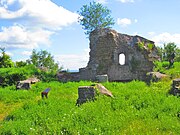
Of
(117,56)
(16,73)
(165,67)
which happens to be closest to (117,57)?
(117,56)

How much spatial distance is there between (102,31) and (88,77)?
168 inches

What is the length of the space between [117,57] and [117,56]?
0.29ft

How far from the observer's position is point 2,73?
22.3 meters

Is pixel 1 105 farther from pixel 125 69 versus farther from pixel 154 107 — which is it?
pixel 125 69

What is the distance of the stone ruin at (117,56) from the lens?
24.9 m

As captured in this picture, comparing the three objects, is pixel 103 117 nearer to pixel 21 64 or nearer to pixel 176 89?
pixel 176 89

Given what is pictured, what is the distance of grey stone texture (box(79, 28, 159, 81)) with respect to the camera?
81.6ft

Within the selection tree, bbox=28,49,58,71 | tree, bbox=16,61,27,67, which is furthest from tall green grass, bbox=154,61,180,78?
tree, bbox=28,49,58,71

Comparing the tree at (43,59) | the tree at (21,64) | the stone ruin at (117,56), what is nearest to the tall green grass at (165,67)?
the stone ruin at (117,56)

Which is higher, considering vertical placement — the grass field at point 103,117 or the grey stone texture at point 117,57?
the grey stone texture at point 117,57

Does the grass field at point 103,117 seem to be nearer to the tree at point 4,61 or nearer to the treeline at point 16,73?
the treeline at point 16,73

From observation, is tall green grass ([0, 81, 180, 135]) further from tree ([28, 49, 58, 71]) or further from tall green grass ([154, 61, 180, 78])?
tree ([28, 49, 58, 71])

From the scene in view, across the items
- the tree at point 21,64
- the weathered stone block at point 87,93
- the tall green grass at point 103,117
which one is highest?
the tree at point 21,64

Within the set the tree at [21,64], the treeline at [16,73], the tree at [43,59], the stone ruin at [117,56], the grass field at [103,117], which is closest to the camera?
the grass field at [103,117]
